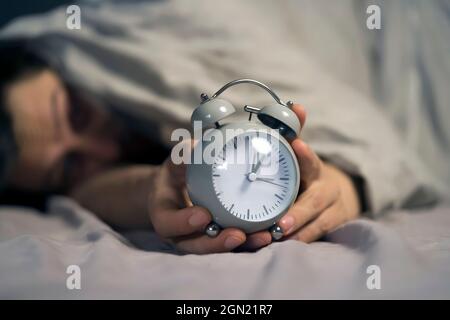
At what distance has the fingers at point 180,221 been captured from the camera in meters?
0.64

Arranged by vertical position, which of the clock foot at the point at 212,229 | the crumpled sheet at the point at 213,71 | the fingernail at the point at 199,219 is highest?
the crumpled sheet at the point at 213,71

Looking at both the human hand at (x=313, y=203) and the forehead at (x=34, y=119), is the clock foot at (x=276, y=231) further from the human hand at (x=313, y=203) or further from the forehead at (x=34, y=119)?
the forehead at (x=34, y=119)

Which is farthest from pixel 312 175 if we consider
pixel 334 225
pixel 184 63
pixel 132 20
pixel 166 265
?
pixel 132 20

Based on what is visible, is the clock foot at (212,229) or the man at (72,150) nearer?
the clock foot at (212,229)

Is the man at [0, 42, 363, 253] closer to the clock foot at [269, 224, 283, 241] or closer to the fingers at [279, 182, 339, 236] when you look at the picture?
the fingers at [279, 182, 339, 236]

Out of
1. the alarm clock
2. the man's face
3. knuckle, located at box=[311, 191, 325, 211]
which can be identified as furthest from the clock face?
the man's face

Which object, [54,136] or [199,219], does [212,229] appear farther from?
[54,136]

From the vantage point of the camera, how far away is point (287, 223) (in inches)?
26.8

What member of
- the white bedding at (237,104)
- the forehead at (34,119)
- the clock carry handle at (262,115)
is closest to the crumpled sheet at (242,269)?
the white bedding at (237,104)

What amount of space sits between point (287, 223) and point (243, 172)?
103mm

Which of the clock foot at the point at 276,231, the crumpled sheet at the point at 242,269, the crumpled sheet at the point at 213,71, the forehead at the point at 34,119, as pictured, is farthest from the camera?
the forehead at the point at 34,119

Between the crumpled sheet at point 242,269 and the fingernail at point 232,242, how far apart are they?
1 cm
